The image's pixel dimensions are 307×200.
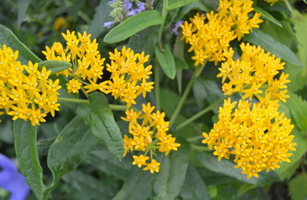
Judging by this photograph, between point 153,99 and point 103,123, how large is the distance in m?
1.14

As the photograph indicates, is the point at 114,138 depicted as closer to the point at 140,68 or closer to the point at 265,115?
the point at 140,68

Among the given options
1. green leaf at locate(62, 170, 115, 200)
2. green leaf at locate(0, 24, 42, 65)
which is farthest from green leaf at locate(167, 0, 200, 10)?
green leaf at locate(62, 170, 115, 200)

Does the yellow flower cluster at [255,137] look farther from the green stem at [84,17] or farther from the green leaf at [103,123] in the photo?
the green stem at [84,17]

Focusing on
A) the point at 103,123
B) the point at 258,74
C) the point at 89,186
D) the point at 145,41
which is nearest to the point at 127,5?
the point at 145,41

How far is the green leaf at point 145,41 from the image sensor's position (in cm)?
168

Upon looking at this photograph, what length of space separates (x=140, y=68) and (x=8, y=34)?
0.66m

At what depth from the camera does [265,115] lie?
1.40 metres

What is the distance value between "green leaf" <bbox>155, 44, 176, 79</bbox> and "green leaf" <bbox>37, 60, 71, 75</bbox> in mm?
538

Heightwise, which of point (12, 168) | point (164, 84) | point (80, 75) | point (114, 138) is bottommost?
point (12, 168)

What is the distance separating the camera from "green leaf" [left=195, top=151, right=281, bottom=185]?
71.7 inches

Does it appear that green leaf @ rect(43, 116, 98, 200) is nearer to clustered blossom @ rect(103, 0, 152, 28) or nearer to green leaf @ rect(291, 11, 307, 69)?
clustered blossom @ rect(103, 0, 152, 28)

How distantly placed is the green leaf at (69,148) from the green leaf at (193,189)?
0.78m

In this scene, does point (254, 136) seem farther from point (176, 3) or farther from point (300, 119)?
point (176, 3)

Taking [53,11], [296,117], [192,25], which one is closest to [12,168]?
[53,11]
